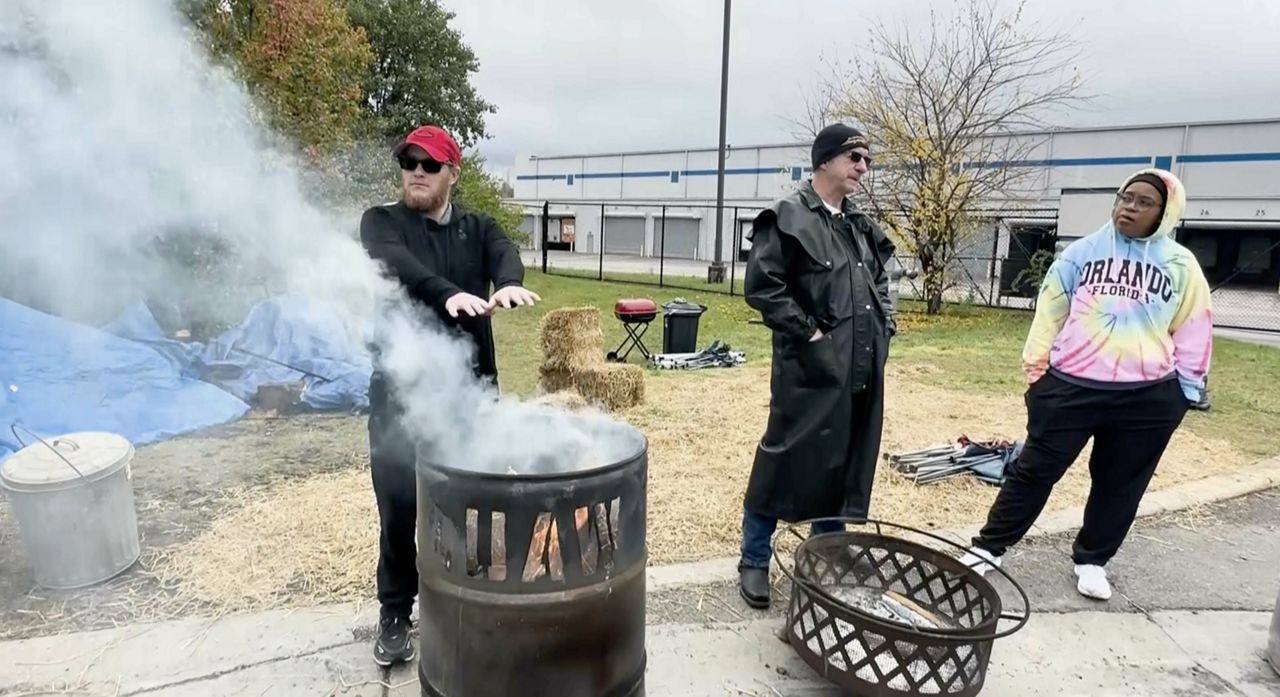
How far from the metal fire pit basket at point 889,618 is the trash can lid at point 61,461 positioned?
275 centimetres

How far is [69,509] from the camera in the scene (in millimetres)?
2848

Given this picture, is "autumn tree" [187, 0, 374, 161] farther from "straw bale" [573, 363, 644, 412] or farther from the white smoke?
"straw bale" [573, 363, 644, 412]

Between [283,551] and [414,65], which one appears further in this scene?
[414,65]

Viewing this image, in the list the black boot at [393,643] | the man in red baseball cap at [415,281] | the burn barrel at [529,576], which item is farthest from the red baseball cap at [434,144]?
the black boot at [393,643]

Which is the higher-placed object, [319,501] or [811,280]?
[811,280]

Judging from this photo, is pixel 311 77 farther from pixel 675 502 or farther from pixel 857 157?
pixel 857 157

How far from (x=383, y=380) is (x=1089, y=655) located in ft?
9.04

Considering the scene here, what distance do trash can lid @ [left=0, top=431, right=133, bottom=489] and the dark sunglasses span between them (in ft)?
Result: 6.25

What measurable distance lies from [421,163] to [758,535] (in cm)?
193

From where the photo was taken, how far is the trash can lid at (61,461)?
2.83 metres

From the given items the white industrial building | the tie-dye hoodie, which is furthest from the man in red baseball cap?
the white industrial building

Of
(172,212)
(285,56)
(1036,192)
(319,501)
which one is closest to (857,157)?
(319,501)

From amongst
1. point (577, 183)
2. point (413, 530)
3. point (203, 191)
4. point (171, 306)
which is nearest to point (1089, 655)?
point (413, 530)

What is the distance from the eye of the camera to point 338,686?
2.35 m
